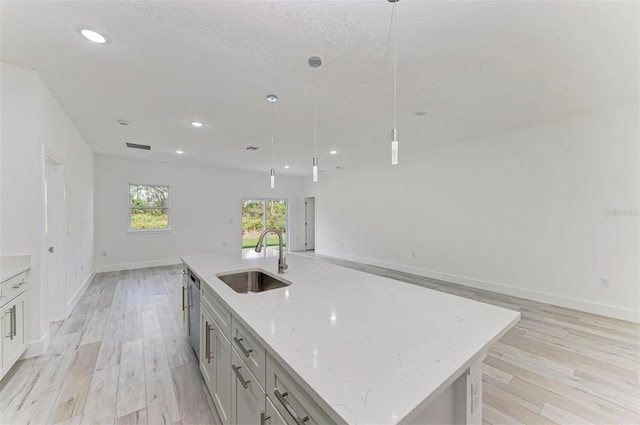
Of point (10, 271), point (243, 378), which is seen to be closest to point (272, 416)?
point (243, 378)

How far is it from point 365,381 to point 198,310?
1.89 m

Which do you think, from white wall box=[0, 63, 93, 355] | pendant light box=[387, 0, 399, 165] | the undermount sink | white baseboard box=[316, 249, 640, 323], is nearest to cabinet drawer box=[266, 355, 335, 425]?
the undermount sink

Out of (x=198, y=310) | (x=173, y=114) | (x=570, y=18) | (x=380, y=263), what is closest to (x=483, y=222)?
(x=380, y=263)

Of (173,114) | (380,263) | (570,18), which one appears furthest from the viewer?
(380,263)

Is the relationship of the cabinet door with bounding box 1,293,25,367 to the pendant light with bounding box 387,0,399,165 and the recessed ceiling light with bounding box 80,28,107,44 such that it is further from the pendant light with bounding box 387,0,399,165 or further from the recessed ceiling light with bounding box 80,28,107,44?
the pendant light with bounding box 387,0,399,165

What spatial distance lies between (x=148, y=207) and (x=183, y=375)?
543 cm

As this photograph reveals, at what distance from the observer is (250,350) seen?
121cm

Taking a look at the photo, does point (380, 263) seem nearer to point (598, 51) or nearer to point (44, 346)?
point (598, 51)

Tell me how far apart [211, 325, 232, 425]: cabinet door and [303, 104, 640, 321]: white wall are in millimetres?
4409

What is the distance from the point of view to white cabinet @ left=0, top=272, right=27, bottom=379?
2.05 m

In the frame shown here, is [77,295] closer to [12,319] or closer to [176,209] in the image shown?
[12,319]

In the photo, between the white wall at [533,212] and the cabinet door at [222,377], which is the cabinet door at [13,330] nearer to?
the cabinet door at [222,377]

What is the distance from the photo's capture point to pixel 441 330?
1.12 meters

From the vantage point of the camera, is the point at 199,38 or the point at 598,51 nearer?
the point at 199,38
